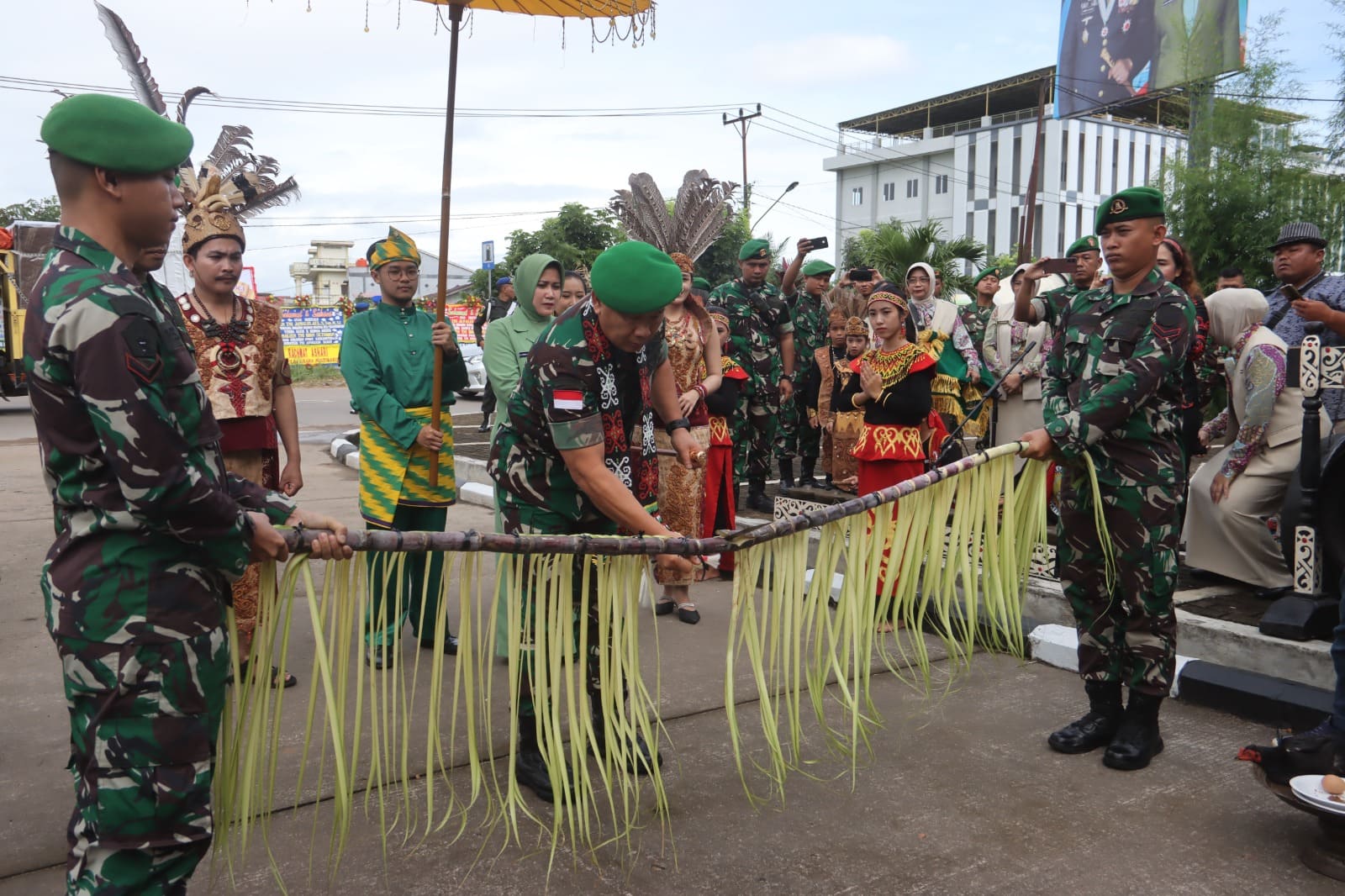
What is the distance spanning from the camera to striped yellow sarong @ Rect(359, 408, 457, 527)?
4.44 m

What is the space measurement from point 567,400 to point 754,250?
4707 millimetres

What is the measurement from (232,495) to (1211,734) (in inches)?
132

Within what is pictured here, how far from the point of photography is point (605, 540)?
2.57 m

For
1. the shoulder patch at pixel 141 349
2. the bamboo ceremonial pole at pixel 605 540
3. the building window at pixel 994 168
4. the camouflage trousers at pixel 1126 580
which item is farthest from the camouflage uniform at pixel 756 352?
the building window at pixel 994 168

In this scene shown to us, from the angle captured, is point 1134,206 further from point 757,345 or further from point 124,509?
point 757,345

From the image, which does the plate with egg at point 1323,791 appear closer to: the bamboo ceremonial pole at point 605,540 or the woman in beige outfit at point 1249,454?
the bamboo ceremonial pole at point 605,540

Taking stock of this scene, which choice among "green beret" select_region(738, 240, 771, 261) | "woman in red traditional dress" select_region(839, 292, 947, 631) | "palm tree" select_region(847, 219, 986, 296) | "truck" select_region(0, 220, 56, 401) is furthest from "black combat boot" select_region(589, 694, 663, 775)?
"truck" select_region(0, 220, 56, 401)

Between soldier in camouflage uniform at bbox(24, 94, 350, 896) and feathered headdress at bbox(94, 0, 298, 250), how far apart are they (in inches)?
83.7

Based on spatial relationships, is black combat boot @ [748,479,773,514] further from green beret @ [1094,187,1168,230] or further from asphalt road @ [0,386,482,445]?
asphalt road @ [0,386,482,445]

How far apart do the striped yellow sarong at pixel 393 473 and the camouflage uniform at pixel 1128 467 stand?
256 cm

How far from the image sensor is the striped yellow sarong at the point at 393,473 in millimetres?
4438

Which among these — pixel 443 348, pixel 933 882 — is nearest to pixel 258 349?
pixel 443 348

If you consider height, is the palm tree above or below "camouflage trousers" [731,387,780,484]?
above

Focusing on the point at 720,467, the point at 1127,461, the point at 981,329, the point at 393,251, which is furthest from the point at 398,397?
the point at 981,329
